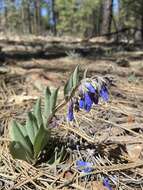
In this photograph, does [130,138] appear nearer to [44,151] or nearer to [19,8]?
[44,151]

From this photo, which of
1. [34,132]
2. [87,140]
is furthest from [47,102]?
[87,140]

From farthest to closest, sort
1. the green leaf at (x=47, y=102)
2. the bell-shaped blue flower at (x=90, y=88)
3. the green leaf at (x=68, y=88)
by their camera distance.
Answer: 1. the green leaf at (x=47, y=102)
2. the green leaf at (x=68, y=88)
3. the bell-shaped blue flower at (x=90, y=88)

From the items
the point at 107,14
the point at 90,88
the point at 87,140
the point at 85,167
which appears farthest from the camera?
the point at 107,14

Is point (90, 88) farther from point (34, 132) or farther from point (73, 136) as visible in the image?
point (73, 136)

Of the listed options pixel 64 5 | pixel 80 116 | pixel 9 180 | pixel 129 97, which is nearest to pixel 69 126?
pixel 80 116

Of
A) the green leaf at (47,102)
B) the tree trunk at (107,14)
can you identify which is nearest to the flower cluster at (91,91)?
the green leaf at (47,102)

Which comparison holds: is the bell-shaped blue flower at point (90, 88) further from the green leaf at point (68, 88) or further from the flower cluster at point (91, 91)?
the green leaf at point (68, 88)

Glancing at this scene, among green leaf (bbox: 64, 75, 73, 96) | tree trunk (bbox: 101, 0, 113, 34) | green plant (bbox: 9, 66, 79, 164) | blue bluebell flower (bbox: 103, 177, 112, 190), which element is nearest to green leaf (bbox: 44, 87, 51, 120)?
green plant (bbox: 9, 66, 79, 164)
